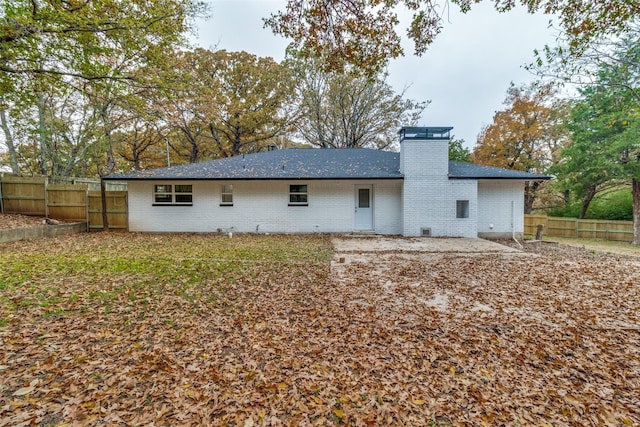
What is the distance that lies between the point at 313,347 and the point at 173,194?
462 inches

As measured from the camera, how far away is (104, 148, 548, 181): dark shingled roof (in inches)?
465

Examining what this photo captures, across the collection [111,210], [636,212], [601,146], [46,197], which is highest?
[601,146]

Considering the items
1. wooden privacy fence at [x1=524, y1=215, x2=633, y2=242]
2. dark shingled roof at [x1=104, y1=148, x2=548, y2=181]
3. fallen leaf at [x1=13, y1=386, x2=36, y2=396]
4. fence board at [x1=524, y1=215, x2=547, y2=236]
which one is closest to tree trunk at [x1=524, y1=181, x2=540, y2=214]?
wooden privacy fence at [x1=524, y1=215, x2=633, y2=242]

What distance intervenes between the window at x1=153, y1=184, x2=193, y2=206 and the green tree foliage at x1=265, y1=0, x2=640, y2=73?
8.76 metres

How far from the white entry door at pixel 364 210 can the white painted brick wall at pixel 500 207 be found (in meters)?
4.85

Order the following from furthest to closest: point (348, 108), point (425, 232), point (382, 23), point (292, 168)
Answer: point (348, 108)
point (292, 168)
point (425, 232)
point (382, 23)

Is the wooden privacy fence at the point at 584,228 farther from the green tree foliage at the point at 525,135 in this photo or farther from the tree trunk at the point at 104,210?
the tree trunk at the point at 104,210

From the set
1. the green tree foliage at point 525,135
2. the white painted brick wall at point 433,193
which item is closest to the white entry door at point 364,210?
the white painted brick wall at point 433,193

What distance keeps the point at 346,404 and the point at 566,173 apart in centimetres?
2018

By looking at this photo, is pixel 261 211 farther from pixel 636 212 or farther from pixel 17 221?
pixel 636 212

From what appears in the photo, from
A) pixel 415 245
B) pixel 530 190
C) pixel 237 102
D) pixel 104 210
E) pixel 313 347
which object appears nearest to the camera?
pixel 313 347

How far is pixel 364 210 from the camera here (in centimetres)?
1268

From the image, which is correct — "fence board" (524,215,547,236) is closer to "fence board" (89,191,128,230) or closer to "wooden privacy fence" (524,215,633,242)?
"wooden privacy fence" (524,215,633,242)

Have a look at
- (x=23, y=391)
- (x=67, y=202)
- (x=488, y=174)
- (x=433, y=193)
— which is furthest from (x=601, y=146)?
(x=67, y=202)
